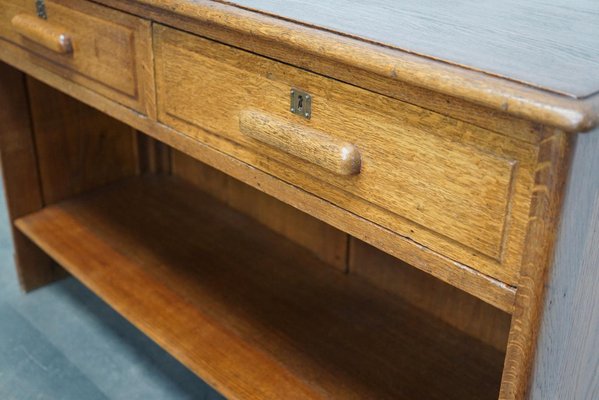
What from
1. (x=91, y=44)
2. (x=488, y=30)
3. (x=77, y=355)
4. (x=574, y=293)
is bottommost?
(x=77, y=355)

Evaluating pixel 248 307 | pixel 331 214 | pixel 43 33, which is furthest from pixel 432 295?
pixel 43 33

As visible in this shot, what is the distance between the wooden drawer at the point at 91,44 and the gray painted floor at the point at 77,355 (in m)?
0.61

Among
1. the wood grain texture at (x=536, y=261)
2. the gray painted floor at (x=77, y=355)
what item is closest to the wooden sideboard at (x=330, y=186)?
the wood grain texture at (x=536, y=261)

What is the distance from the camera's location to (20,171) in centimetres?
160

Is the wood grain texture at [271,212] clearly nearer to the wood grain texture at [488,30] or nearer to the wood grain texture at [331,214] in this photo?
the wood grain texture at [331,214]

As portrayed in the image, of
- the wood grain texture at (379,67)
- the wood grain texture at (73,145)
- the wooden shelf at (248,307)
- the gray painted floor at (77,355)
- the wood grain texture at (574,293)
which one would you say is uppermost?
the wood grain texture at (379,67)

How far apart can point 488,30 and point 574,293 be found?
0.92ft

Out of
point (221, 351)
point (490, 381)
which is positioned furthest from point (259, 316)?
point (490, 381)

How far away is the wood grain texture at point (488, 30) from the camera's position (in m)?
0.64

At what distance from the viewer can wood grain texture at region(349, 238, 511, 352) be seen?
1244mm

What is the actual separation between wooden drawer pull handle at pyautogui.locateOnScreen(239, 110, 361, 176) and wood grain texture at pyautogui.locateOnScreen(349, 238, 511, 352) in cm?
56

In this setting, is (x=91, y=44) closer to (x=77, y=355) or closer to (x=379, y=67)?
(x=379, y=67)

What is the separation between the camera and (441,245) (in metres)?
0.72

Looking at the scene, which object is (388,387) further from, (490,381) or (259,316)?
(259,316)
